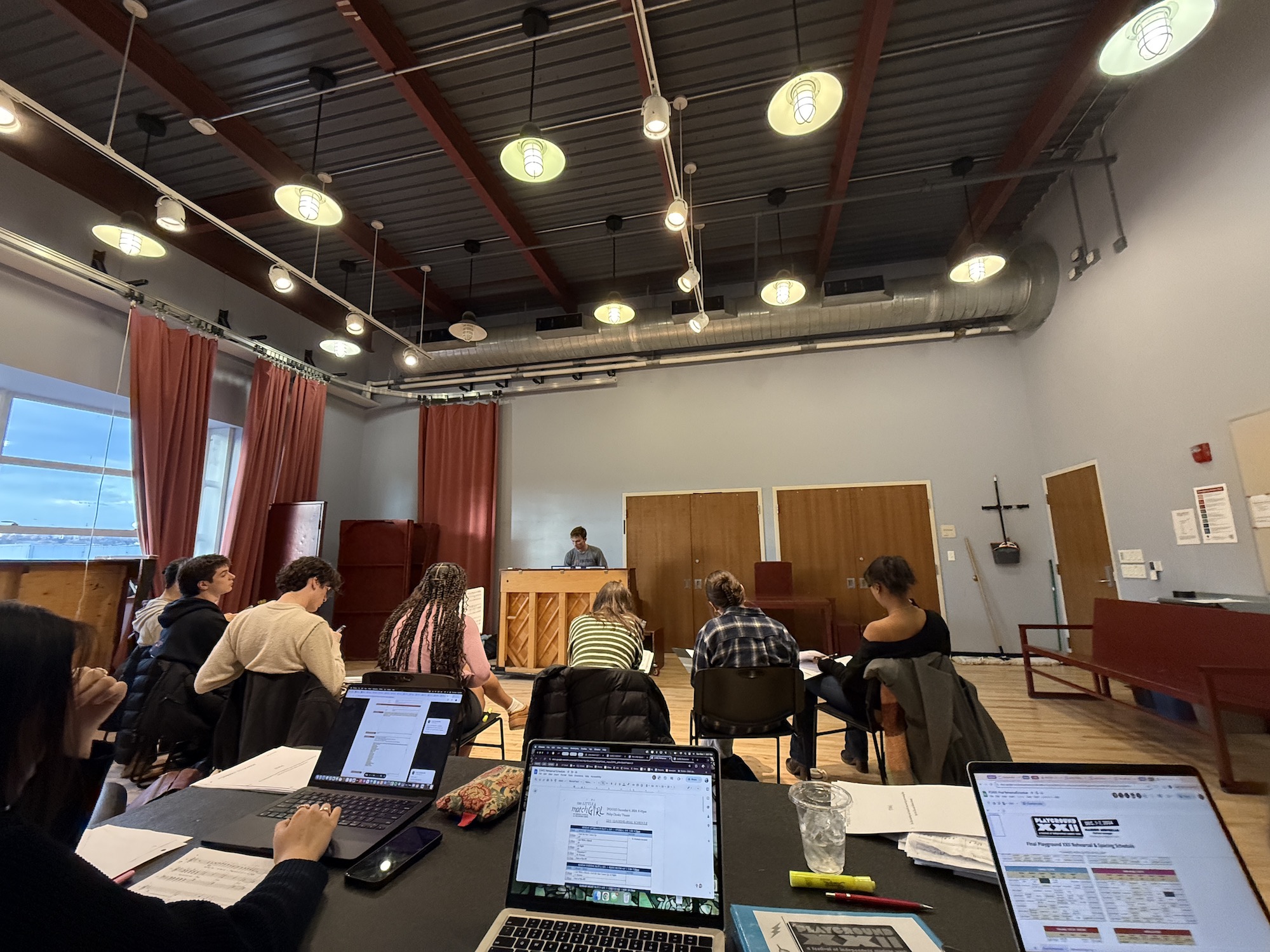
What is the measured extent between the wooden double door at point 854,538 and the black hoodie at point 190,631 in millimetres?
5659

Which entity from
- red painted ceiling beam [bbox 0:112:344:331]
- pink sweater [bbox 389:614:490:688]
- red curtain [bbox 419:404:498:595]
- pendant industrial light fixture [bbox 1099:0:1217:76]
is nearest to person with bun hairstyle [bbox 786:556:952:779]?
pink sweater [bbox 389:614:490:688]

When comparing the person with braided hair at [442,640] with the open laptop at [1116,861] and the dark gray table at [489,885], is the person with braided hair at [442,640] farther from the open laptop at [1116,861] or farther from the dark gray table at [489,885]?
the open laptop at [1116,861]

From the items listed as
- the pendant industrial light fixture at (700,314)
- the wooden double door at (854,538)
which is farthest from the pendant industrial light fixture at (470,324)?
the wooden double door at (854,538)

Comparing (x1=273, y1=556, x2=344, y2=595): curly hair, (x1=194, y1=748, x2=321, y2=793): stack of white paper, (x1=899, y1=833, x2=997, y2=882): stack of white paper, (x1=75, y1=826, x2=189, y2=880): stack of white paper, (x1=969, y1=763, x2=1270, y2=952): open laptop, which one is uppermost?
(x1=273, y1=556, x2=344, y2=595): curly hair

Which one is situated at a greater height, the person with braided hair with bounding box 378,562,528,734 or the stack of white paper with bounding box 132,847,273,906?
the person with braided hair with bounding box 378,562,528,734

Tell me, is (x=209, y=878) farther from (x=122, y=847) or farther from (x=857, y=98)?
(x=857, y=98)

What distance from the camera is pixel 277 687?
2.10 meters

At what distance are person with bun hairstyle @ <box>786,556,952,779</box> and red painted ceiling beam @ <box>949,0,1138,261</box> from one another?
3291mm

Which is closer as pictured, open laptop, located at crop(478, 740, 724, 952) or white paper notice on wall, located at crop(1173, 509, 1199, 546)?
open laptop, located at crop(478, 740, 724, 952)

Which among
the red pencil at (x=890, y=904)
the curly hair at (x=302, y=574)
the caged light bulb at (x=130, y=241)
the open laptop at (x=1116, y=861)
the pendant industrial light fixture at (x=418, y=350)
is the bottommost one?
the red pencil at (x=890, y=904)

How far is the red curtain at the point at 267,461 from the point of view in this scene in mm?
5848

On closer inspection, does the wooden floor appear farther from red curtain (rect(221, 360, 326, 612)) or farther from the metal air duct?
red curtain (rect(221, 360, 326, 612))

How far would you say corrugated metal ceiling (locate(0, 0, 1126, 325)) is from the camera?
339 cm

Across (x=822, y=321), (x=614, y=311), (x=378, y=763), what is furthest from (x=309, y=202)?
(x=822, y=321)
